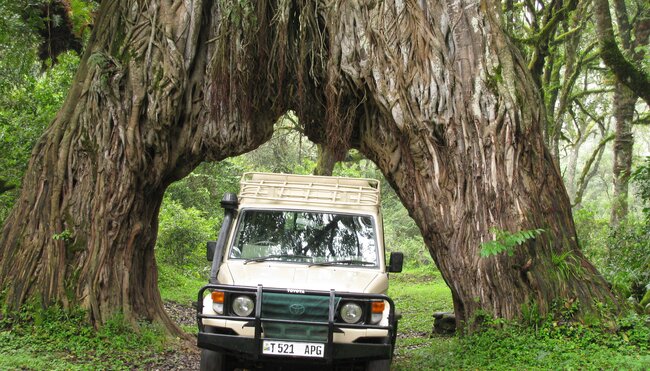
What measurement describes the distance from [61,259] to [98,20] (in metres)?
3.86

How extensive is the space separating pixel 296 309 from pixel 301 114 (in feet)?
18.9

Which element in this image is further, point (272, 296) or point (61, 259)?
point (61, 259)

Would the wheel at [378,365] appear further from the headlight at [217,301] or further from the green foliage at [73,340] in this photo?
the green foliage at [73,340]

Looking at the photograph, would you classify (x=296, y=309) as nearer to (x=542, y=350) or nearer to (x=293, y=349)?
(x=293, y=349)

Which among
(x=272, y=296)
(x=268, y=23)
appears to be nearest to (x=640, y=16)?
(x=268, y=23)

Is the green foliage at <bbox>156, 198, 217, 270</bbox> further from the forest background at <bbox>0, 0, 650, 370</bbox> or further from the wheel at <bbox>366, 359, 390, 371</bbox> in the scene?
the wheel at <bbox>366, 359, 390, 371</bbox>

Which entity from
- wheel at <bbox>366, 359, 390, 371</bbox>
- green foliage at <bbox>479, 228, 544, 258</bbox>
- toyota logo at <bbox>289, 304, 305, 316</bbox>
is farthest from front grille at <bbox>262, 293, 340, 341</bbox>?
green foliage at <bbox>479, 228, 544, 258</bbox>

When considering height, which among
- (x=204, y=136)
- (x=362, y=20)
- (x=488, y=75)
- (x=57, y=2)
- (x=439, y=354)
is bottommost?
(x=439, y=354)

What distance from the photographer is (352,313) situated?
20.2ft

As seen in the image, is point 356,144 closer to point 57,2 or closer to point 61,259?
point 61,259

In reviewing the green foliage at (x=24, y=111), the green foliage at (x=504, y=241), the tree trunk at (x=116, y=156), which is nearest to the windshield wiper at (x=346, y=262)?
the green foliage at (x=504, y=241)

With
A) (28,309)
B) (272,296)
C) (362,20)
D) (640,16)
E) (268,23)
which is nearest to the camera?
(272,296)

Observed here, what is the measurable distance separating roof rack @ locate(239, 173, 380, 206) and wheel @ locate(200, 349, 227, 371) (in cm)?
185

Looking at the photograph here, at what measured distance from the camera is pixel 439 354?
8312 millimetres
